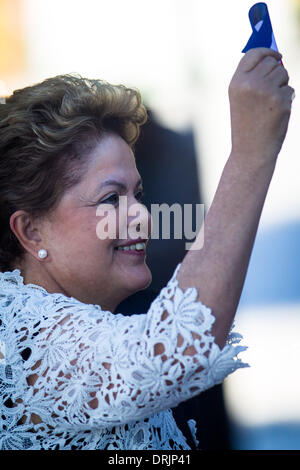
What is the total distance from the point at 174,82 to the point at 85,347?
2191mm

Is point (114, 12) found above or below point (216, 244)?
above

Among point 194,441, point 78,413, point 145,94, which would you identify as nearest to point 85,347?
point 78,413

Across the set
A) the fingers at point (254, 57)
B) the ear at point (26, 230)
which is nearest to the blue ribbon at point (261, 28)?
the fingers at point (254, 57)

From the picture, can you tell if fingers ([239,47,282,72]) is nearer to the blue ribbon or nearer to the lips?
the blue ribbon

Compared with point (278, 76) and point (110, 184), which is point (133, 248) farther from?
point (278, 76)

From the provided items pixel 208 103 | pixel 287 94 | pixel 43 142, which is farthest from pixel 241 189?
pixel 208 103

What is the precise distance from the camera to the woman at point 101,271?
3.26 feet

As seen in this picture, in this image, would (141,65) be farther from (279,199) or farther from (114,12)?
(279,199)

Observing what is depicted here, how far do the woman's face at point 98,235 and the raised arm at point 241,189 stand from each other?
1.53 ft

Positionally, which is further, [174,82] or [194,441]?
[174,82]

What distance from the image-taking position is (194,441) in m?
1.52

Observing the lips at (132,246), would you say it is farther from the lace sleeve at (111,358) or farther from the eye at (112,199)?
the lace sleeve at (111,358)

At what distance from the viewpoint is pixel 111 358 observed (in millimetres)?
1062

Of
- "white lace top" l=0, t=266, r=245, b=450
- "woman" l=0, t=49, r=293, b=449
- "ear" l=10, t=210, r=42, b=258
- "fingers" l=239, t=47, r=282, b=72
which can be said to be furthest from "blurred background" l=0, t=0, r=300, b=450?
"fingers" l=239, t=47, r=282, b=72
